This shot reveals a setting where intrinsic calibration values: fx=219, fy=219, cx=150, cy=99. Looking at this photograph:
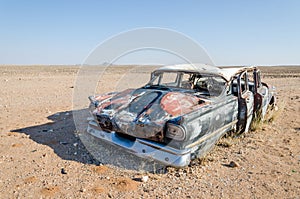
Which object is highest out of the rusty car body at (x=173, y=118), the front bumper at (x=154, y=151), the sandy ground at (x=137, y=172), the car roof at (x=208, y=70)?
the car roof at (x=208, y=70)

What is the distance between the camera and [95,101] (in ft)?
13.5

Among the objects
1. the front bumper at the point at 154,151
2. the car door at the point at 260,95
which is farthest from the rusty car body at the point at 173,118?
the car door at the point at 260,95

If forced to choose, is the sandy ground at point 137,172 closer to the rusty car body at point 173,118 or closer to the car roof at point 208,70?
the rusty car body at point 173,118

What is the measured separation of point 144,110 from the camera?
3424 mm

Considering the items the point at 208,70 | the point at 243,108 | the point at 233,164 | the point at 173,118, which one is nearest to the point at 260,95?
the point at 243,108

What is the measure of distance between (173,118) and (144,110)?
0.54 meters

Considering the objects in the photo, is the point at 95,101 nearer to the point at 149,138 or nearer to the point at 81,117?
the point at 149,138

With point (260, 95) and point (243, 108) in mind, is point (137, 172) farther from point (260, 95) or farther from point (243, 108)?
→ point (260, 95)

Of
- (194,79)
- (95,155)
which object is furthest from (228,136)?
(95,155)

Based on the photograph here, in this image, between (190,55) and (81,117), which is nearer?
(190,55)

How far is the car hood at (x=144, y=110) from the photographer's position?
3150 millimetres

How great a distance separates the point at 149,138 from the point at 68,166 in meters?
1.34

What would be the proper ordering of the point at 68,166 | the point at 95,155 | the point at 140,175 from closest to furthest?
the point at 140,175, the point at 68,166, the point at 95,155

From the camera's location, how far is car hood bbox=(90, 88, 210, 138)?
10.3 feet
